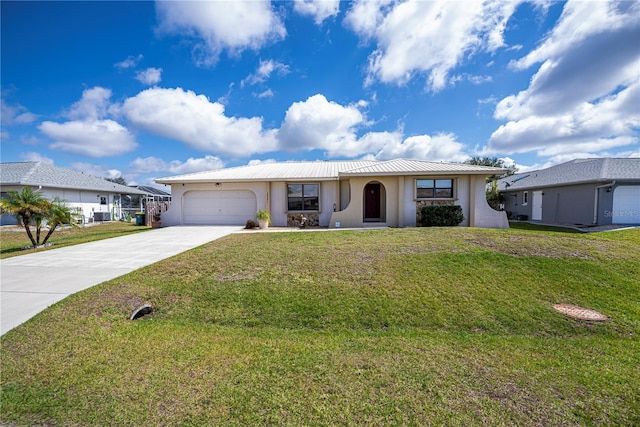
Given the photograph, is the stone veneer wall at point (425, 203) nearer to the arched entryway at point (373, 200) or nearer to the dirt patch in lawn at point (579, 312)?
the arched entryway at point (373, 200)

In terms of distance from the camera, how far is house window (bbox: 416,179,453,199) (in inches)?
540

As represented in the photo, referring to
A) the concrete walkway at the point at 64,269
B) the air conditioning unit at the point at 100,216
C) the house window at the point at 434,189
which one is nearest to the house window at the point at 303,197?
the house window at the point at 434,189

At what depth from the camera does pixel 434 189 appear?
1375 cm

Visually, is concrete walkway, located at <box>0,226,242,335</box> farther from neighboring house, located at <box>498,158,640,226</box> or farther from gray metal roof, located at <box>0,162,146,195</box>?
neighboring house, located at <box>498,158,640,226</box>

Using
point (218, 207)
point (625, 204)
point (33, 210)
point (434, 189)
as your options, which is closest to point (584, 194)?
point (625, 204)

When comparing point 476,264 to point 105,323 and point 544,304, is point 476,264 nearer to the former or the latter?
point 544,304

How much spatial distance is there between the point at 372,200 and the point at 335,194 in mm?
2439

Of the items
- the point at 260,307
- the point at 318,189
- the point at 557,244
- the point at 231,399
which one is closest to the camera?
the point at 231,399

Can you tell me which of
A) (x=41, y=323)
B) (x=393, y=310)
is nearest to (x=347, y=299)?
(x=393, y=310)

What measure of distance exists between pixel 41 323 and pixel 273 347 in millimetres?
3724

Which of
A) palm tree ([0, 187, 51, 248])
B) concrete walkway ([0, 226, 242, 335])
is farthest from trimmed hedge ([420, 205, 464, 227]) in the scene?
palm tree ([0, 187, 51, 248])

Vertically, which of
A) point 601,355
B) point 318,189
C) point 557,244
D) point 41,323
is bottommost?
point 601,355

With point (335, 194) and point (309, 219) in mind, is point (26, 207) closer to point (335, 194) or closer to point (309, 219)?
point (309, 219)

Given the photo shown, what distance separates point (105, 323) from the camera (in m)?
4.21
